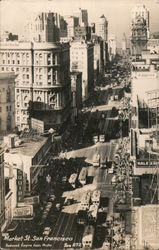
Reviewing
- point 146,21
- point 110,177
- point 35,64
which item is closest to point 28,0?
point 146,21

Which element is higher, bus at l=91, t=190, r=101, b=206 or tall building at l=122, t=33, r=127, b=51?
tall building at l=122, t=33, r=127, b=51

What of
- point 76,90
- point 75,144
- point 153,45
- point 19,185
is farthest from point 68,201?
point 76,90

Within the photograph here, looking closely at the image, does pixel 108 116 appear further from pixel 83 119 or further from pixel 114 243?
pixel 114 243

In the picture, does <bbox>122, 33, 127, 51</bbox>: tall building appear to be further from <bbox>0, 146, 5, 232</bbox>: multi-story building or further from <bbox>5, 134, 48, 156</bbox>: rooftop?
<bbox>0, 146, 5, 232</bbox>: multi-story building

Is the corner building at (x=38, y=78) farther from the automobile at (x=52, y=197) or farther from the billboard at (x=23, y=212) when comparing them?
the billboard at (x=23, y=212)

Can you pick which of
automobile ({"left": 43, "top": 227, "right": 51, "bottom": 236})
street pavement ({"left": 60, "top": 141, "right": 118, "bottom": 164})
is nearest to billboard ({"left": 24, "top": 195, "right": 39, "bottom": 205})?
automobile ({"left": 43, "top": 227, "right": 51, "bottom": 236})
